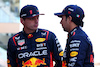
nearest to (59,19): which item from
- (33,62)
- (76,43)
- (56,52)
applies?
(56,52)

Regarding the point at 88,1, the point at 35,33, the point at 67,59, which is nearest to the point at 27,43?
the point at 35,33

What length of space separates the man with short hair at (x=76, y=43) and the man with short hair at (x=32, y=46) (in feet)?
1.53

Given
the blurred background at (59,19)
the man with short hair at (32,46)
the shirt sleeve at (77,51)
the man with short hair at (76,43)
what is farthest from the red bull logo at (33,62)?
the blurred background at (59,19)

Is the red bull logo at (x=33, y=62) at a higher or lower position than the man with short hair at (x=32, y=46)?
lower

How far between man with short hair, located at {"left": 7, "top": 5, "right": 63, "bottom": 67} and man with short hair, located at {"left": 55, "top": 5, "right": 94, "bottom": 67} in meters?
0.46

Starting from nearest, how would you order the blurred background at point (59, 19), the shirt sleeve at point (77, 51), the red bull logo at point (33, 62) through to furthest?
the shirt sleeve at point (77, 51), the red bull logo at point (33, 62), the blurred background at point (59, 19)

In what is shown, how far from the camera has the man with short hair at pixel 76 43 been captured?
221 cm

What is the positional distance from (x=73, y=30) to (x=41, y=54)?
63 cm

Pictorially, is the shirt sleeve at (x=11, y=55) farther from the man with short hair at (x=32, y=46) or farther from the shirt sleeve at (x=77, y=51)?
the shirt sleeve at (x=77, y=51)

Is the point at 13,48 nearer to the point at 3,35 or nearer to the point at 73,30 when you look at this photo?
the point at 73,30

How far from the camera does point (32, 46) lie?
9.18 ft

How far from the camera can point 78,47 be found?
2.21 metres

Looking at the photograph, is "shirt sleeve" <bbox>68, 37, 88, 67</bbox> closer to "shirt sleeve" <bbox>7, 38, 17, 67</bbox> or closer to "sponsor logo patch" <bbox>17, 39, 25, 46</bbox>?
"sponsor logo patch" <bbox>17, 39, 25, 46</bbox>

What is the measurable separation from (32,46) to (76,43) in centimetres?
76
